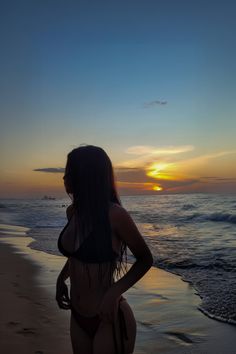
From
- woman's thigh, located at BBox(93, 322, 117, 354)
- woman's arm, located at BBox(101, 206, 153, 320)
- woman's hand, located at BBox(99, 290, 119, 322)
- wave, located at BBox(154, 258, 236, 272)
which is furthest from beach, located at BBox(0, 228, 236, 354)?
woman's arm, located at BBox(101, 206, 153, 320)

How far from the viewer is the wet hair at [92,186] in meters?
2.22

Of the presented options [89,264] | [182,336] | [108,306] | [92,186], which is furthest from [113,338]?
[182,336]

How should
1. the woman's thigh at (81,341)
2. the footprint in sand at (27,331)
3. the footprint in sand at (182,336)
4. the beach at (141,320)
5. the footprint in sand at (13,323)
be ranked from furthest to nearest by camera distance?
the footprint in sand at (13,323) → the footprint in sand at (182,336) → the footprint in sand at (27,331) → the beach at (141,320) → the woman's thigh at (81,341)

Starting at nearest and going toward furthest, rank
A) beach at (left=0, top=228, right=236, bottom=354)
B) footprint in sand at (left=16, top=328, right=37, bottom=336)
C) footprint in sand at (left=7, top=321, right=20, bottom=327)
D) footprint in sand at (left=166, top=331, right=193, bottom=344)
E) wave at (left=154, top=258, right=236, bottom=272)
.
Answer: beach at (left=0, top=228, right=236, bottom=354), footprint in sand at (left=16, top=328, right=37, bottom=336), footprint in sand at (left=166, top=331, right=193, bottom=344), footprint in sand at (left=7, top=321, right=20, bottom=327), wave at (left=154, top=258, right=236, bottom=272)

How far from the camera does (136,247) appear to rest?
2.21 meters

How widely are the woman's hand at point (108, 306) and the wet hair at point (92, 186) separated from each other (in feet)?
0.85

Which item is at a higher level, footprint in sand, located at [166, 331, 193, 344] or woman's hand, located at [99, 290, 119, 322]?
woman's hand, located at [99, 290, 119, 322]

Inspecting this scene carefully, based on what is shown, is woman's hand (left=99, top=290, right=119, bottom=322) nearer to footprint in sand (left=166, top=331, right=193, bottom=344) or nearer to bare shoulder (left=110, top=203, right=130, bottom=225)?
bare shoulder (left=110, top=203, right=130, bottom=225)

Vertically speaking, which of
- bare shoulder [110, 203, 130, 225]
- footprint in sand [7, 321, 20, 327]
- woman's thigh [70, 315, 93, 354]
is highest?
bare shoulder [110, 203, 130, 225]

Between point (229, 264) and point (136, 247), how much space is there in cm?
892

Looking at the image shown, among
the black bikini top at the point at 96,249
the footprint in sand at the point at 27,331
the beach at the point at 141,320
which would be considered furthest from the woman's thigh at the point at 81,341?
the footprint in sand at the point at 27,331

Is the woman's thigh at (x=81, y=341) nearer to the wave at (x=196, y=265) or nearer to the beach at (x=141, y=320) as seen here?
the beach at (x=141, y=320)

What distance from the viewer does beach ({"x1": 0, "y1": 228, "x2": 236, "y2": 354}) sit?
4.97 meters

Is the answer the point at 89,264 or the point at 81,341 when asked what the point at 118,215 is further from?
the point at 81,341
